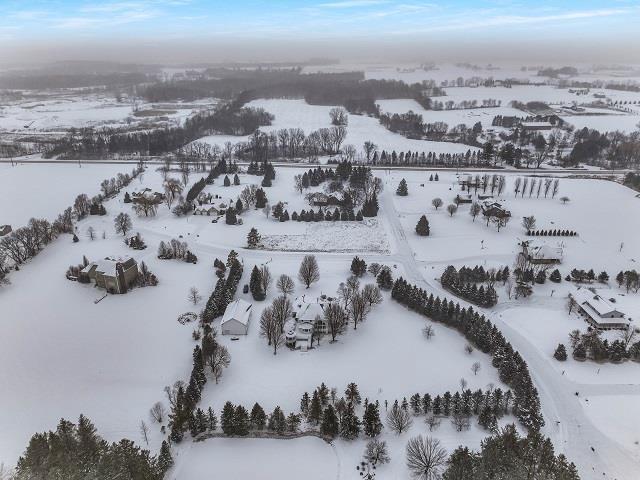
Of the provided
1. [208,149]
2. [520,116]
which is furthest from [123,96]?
[520,116]

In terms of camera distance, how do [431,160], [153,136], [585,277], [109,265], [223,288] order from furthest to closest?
[153,136] < [431,160] < [585,277] < [109,265] < [223,288]

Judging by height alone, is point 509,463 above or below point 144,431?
above

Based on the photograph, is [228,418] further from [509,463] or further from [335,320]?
[509,463]

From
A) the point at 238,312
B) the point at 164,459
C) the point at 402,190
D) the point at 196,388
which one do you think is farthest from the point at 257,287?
the point at 402,190

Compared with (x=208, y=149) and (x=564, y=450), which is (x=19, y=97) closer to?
(x=208, y=149)

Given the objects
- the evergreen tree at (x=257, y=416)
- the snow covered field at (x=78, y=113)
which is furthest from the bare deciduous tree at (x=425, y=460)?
the snow covered field at (x=78, y=113)

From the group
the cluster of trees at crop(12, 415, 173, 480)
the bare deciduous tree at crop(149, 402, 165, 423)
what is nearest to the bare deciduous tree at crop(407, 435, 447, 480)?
the cluster of trees at crop(12, 415, 173, 480)

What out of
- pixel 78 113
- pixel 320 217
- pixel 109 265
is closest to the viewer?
pixel 109 265
